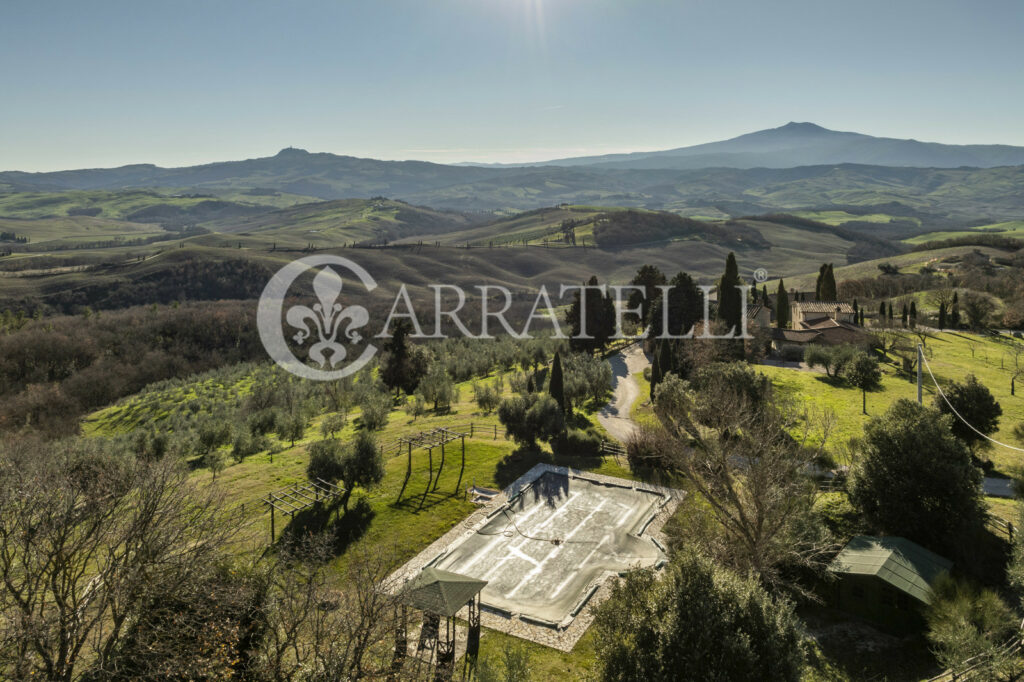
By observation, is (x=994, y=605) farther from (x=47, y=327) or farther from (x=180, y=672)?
(x=47, y=327)

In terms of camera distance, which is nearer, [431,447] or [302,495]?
[302,495]

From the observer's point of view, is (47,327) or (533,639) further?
(47,327)

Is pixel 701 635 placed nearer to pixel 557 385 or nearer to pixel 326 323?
pixel 557 385

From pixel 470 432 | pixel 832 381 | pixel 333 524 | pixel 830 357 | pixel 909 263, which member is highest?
pixel 909 263

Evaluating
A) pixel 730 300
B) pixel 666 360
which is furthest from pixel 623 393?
pixel 730 300

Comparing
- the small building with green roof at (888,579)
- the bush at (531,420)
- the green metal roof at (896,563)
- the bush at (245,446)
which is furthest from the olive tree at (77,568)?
the bush at (245,446)

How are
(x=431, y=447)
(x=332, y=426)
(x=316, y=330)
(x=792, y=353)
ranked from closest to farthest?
(x=431, y=447)
(x=332, y=426)
(x=792, y=353)
(x=316, y=330)

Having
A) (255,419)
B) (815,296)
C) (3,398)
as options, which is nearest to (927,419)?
(255,419)

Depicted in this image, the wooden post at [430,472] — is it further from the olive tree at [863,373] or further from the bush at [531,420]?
the olive tree at [863,373]
